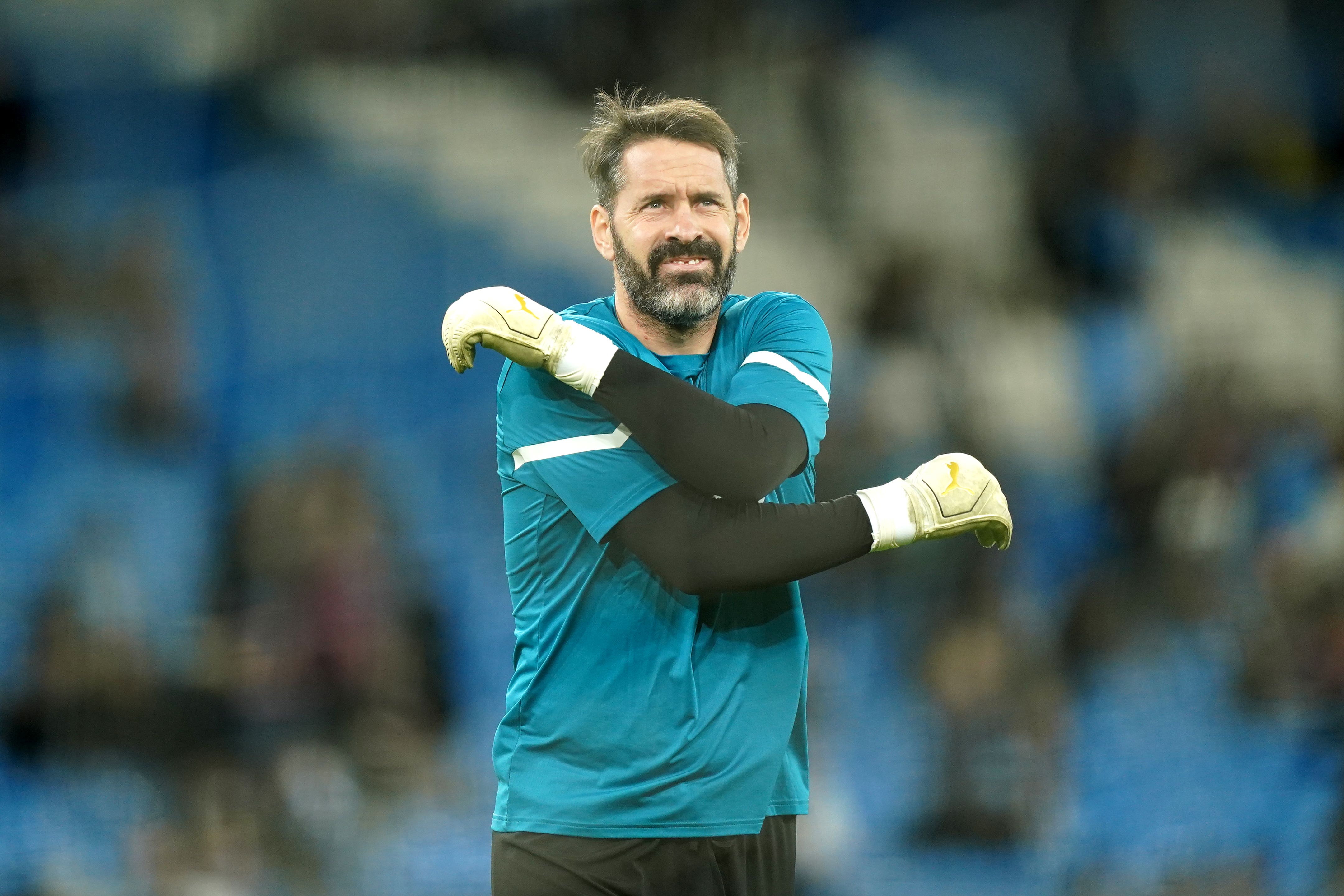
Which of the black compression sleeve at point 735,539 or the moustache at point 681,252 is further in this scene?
the moustache at point 681,252

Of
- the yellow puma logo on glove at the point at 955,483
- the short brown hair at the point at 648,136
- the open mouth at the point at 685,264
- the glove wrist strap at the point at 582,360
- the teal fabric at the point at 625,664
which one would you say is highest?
the short brown hair at the point at 648,136

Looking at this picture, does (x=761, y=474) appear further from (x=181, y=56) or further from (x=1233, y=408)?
(x=181, y=56)

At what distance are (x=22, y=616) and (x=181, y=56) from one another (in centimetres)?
278

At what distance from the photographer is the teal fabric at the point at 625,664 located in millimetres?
2277

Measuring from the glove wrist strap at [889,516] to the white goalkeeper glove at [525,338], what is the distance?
0.51m

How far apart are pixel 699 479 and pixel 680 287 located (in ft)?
1.43

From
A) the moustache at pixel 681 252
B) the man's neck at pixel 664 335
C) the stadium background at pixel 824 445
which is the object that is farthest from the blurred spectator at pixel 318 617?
the moustache at pixel 681 252

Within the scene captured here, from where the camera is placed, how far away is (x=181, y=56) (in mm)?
6598

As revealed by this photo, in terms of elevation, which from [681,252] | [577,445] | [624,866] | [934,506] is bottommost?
[624,866]

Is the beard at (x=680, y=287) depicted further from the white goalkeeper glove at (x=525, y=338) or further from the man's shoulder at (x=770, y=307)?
the white goalkeeper glove at (x=525, y=338)

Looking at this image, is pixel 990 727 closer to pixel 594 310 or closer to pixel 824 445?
pixel 824 445

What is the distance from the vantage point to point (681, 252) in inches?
98.6

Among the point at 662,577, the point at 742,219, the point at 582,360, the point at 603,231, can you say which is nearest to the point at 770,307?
the point at 742,219

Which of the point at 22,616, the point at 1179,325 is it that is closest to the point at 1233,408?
the point at 1179,325
